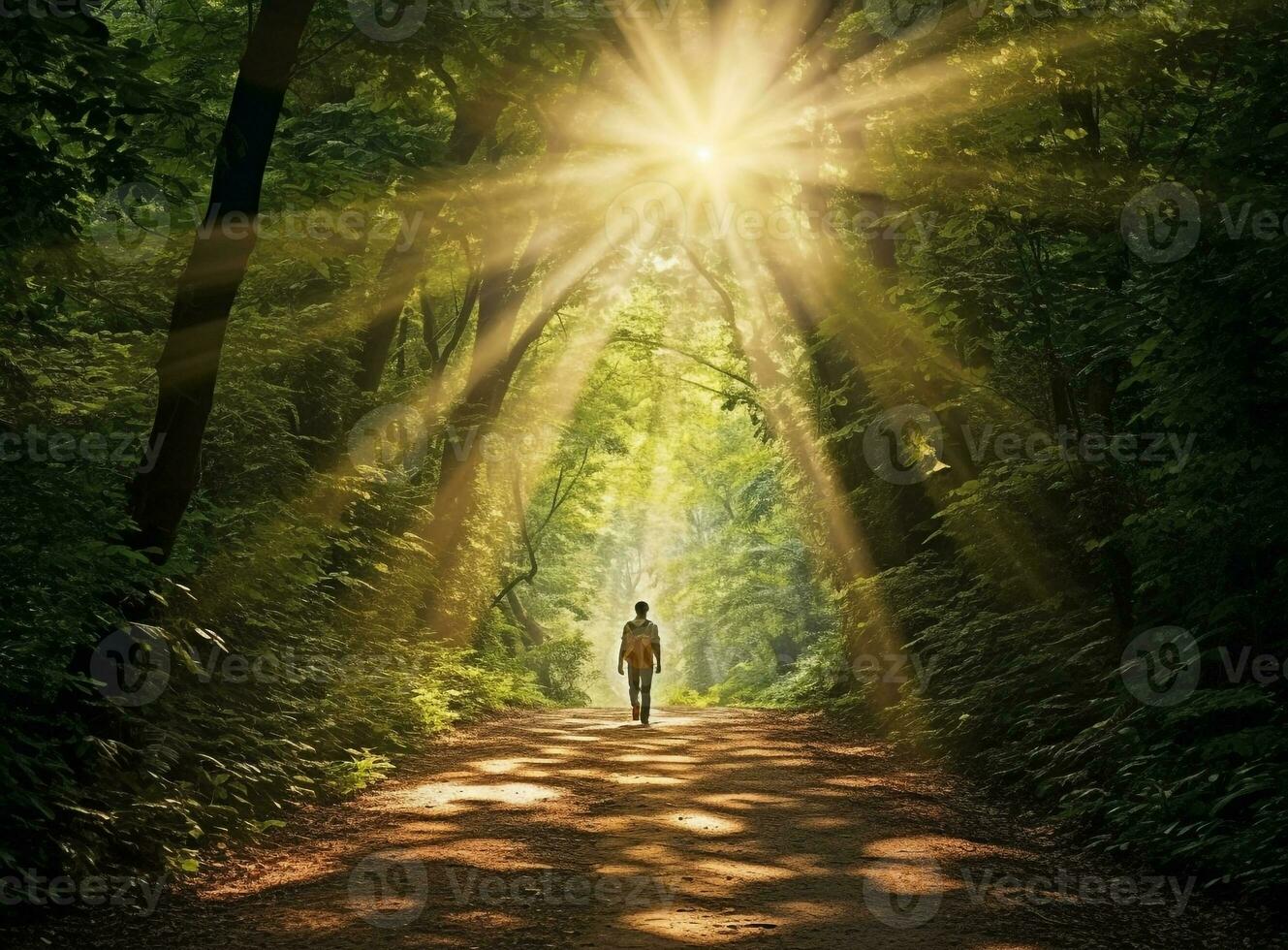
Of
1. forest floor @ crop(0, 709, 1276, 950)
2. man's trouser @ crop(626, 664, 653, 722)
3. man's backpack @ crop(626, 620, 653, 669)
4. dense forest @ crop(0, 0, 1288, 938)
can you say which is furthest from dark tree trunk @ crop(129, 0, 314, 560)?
man's trouser @ crop(626, 664, 653, 722)

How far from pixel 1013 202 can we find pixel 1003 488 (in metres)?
2.79

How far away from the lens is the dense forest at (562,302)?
6.85 m

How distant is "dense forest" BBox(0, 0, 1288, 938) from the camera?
685cm

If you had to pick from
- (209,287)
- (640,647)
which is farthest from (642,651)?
→ (209,287)

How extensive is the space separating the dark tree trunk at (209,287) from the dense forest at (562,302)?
0.03 metres

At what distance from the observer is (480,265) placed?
72.1 ft

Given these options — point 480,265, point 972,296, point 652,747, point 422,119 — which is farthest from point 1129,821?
point 480,265

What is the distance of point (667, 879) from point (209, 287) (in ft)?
17.2

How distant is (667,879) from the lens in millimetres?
6973

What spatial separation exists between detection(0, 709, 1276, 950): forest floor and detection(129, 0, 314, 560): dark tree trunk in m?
2.60

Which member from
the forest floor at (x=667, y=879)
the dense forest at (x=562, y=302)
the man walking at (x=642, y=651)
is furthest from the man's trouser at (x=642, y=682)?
the forest floor at (x=667, y=879)

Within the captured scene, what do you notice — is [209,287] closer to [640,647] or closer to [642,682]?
[640,647]

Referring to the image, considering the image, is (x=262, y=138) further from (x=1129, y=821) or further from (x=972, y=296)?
(x=1129, y=821)

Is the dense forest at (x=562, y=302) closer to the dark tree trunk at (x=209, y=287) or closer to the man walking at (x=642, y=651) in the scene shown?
the dark tree trunk at (x=209, y=287)
